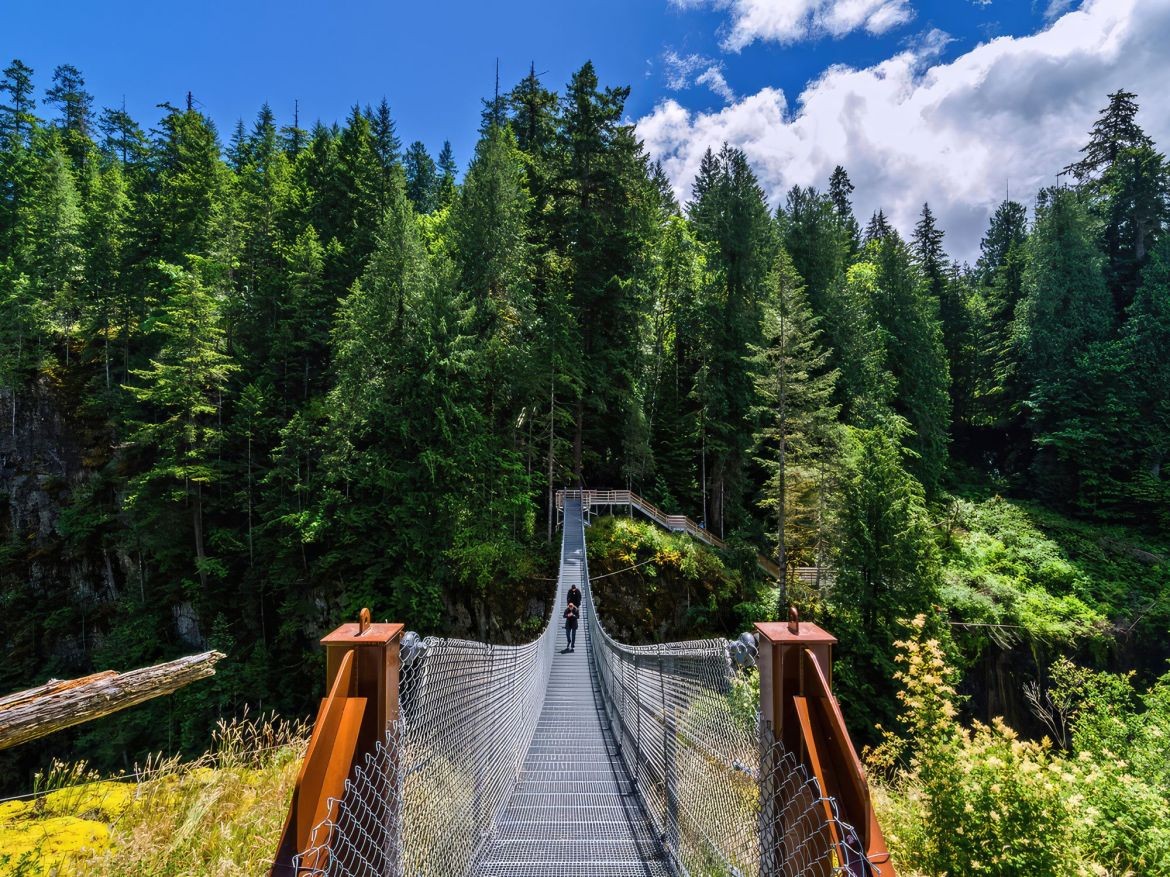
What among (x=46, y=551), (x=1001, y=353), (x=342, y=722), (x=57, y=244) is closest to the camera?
(x=342, y=722)

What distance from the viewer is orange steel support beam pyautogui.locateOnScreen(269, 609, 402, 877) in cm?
124

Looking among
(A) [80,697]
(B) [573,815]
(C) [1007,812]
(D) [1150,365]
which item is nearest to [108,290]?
(A) [80,697]

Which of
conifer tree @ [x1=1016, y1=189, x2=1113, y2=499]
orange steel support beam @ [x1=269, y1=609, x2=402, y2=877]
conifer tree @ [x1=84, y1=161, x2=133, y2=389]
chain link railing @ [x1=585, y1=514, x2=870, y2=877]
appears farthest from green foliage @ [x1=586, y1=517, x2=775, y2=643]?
conifer tree @ [x1=84, y1=161, x2=133, y2=389]

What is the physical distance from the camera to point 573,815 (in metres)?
3.56

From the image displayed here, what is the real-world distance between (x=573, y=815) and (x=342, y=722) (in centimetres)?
282

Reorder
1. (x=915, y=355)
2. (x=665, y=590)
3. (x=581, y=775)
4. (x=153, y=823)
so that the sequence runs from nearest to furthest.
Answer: (x=153, y=823) < (x=581, y=775) < (x=665, y=590) < (x=915, y=355)

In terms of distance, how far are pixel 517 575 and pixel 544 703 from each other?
6.58 meters

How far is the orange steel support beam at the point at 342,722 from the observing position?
4.06ft

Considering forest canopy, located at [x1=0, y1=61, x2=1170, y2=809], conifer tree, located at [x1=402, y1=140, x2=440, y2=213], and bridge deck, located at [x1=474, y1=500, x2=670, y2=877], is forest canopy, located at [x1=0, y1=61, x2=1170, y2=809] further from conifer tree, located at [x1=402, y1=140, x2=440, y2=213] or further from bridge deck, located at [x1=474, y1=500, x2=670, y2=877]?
conifer tree, located at [x1=402, y1=140, x2=440, y2=213]

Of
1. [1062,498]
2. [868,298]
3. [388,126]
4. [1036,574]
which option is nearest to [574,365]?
[868,298]

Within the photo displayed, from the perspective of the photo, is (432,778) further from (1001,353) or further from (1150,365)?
(1001,353)

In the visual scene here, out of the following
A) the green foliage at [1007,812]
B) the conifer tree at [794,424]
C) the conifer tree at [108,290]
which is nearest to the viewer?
the green foliage at [1007,812]

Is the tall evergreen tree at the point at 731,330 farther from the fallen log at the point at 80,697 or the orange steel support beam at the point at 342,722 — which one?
the orange steel support beam at the point at 342,722

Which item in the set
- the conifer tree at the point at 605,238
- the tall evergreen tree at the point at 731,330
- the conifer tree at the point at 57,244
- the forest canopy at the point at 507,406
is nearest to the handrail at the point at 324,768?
the forest canopy at the point at 507,406
